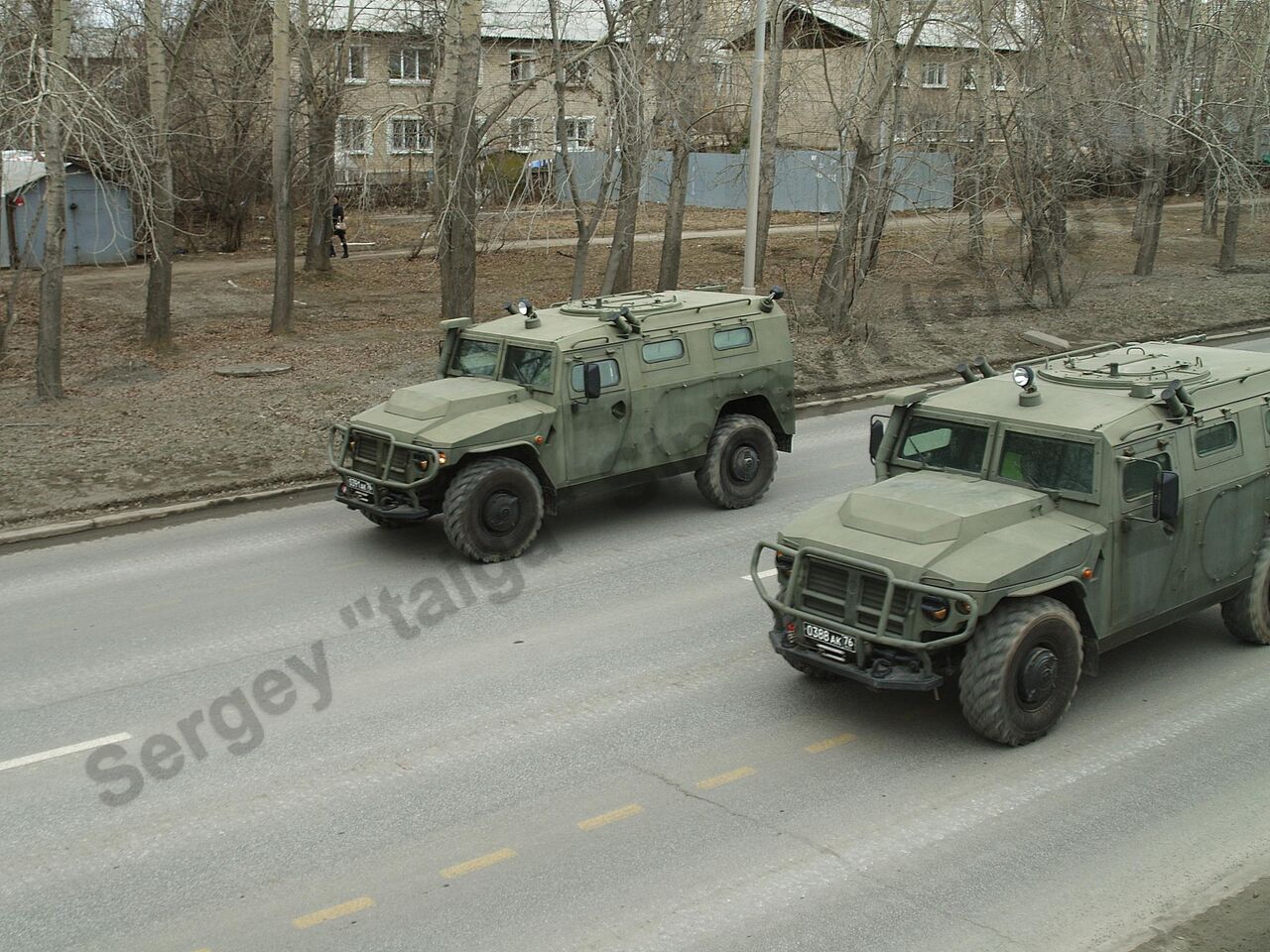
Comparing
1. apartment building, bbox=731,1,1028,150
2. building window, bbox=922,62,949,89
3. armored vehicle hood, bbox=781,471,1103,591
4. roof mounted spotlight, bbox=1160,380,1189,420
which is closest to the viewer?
armored vehicle hood, bbox=781,471,1103,591

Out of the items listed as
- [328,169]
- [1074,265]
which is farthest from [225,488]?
[1074,265]

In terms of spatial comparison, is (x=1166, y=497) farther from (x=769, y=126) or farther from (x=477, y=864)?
(x=769, y=126)

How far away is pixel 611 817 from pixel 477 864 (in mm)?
902

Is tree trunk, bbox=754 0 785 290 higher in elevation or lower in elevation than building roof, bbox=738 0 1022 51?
lower

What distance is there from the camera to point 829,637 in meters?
8.80

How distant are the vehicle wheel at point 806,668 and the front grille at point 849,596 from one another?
0.82ft

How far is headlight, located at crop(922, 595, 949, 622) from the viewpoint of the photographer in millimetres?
8375

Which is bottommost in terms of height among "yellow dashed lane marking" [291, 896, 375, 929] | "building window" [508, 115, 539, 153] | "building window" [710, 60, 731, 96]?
"yellow dashed lane marking" [291, 896, 375, 929]

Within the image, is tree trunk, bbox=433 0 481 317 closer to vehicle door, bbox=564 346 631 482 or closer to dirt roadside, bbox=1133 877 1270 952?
vehicle door, bbox=564 346 631 482

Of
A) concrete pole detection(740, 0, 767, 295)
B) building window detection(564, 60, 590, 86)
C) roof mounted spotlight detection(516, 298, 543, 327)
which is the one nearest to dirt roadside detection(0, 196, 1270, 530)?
concrete pole detection(740, 0, 767, 295)

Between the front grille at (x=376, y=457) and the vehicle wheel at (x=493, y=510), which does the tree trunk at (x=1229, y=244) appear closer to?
the vehicle wheel at (x=493, y=510)

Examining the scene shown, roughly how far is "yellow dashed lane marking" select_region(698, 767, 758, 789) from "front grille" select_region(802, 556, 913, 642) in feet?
3.13

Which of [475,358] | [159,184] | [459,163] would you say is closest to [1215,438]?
[475,358]

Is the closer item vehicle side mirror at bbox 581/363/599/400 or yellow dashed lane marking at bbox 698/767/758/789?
yellow dashed lane marking at bbox 698/767/758/789
